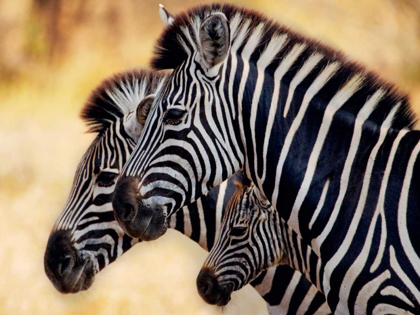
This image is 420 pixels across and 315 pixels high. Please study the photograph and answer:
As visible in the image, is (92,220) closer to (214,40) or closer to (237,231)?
(237,231)

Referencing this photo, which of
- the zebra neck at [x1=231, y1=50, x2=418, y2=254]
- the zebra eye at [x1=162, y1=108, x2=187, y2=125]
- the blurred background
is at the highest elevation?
the zebra neck at [x1=231, y1=50, x2=418, y2=254]

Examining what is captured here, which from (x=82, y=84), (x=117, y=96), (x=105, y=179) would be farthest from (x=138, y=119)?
(x=82, y=84)

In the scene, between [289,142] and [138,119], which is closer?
[289,142]

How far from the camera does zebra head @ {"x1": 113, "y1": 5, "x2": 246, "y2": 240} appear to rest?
4.37 meters

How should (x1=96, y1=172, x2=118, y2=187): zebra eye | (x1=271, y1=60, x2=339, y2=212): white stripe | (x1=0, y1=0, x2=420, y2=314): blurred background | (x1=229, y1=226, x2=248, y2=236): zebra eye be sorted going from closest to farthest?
(x1=271, y1=60, x2=339, y2=212): white stripe < (x1=96, y1=172, x2=118, y2=187): zebra eye < (x1=229, y1=226, x2=248, y2=236): zebra eye < (x1=0, y1=0, x2=420, y2=314): blurred background

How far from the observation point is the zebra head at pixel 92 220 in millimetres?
6105

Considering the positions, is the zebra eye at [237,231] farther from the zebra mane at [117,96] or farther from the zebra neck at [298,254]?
the zebra mane at [117,96]

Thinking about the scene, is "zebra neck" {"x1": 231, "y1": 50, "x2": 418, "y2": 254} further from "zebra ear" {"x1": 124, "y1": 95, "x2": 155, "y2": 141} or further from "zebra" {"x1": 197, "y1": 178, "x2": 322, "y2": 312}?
"zebra" {"x1": 197, "y1": 178, "x2": 322, "y2": 312}

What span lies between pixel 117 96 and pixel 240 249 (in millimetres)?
2041

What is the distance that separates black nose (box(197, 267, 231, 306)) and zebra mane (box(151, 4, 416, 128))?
7.39 feet

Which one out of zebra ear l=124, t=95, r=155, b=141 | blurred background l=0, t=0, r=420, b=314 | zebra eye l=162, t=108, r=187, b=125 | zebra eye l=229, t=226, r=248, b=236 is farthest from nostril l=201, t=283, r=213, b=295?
blurred background l=0, t=0, r=420, b=314

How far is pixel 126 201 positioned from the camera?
4.34 meters

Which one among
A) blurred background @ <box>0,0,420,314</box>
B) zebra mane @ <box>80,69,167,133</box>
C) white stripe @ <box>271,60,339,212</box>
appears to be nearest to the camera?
white stripe @ <box>271,60,339,212</box>

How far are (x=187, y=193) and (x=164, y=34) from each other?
1216mm
